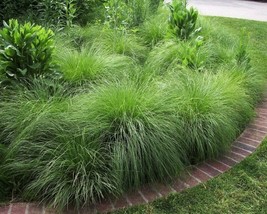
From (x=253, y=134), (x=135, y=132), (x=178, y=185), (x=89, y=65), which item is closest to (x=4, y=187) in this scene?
(x=135, y=132)

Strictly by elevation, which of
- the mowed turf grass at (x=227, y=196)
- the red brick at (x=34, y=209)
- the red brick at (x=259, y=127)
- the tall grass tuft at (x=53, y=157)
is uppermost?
the tall grass tuft at (x=53, y=157)

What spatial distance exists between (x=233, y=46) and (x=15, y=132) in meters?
2.99

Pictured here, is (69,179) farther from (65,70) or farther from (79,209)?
(65,70)

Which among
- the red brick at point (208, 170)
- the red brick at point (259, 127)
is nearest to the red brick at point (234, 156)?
the red brick at point (208, 170)

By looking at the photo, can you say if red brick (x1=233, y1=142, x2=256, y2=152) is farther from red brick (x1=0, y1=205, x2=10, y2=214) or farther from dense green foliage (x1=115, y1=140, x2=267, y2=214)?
red brick (x1=0, y1=205, x2=10, y2=214)

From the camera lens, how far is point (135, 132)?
236 centimetres

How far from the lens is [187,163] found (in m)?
2.62

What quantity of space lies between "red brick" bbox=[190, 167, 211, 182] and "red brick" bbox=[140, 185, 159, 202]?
0.38m

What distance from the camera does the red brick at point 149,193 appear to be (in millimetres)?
2271

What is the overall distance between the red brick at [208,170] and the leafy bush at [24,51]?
151 centimetres

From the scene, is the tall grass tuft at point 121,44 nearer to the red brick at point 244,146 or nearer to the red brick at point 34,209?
the red brick at point 244,146

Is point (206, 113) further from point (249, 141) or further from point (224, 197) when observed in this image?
point (224, 197)

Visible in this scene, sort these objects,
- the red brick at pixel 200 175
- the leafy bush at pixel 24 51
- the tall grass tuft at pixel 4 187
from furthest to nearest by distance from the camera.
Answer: the leafy bush at pixel 24 51 < the red brick at pixel 200 175 < the tall grass tuft at pixel 4 187

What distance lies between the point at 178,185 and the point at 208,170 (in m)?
0.32
